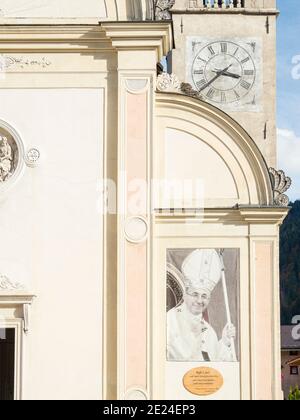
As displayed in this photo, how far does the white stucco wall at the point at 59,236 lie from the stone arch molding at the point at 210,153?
1.04m

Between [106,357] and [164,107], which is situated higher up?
[164,107]

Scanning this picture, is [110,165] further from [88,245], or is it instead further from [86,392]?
[86,392]

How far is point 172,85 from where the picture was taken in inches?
626

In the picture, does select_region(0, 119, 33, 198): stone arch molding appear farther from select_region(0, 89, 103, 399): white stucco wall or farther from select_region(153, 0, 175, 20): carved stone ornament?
select_region(153, 0, 175, 20): carved stone ornament

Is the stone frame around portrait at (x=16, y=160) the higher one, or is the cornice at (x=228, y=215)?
the stone frame around portrait at (x=16, y=160)

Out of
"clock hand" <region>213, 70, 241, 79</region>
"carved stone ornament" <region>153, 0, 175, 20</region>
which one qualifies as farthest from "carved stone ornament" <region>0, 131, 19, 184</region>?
"clock hand" <region>213, 70, 241, 79</region>

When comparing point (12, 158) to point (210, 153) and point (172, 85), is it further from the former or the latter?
point (210, 153)

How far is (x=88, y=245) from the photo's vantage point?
15352 millimetres

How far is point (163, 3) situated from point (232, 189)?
9.66 ft

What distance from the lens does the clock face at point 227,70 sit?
36938mm

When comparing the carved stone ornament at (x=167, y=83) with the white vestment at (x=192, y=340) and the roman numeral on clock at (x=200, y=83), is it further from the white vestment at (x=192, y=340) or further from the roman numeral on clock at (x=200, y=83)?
the roman numeral on clock at (x=200, y=83)

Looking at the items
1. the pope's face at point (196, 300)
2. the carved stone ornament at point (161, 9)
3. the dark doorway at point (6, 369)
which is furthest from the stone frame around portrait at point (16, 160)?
the dark doorway at point (6, 369)
